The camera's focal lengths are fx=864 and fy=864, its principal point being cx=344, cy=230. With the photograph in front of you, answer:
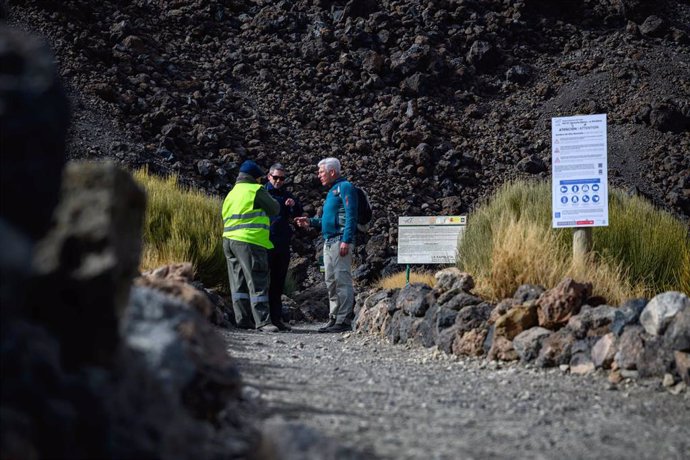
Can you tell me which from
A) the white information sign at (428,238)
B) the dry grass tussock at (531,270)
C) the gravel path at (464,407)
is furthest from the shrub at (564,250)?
the gravel path at (464,407)

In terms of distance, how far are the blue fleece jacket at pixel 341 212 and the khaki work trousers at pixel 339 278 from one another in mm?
128

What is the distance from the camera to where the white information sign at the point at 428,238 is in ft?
34.7

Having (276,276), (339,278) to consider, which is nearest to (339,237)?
(339,278)

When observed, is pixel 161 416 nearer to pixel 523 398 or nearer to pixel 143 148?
pixel 523 398

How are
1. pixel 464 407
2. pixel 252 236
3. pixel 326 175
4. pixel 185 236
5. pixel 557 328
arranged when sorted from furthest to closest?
pixel 185 236
pixel 326 175
pixel 252 236
pixel 557 328
pixel 464 407

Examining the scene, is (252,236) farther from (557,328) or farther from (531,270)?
(557,328)

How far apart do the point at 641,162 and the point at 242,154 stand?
1029 centimetres

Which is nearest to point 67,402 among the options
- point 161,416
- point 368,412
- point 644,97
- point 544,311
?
point 161,416

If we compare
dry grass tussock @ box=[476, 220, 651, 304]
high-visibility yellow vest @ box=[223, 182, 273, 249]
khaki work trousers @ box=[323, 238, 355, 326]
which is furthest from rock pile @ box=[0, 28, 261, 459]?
khaki work trousers @ box=[323, 238, 355, 326]

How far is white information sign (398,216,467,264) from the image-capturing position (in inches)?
416

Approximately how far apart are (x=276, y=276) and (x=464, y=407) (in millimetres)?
5595

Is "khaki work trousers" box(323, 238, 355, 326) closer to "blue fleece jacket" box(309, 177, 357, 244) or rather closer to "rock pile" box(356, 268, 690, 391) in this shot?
"blue fleece jacket" box(309, 177, 357, 244)

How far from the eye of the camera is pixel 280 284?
32.4ft

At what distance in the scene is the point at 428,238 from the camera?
10758 millimetres
